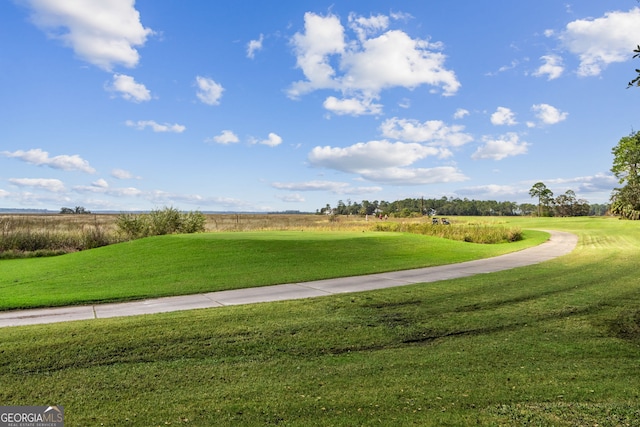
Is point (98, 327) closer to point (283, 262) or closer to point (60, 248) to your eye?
point (283, 262)

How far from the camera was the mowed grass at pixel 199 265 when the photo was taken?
32.0 feet

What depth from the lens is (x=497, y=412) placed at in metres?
3.66

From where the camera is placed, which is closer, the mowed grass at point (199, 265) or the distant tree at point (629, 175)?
the mowed grass at point (199, 265)

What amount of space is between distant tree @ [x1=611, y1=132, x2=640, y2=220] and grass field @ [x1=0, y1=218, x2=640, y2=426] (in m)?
57.6

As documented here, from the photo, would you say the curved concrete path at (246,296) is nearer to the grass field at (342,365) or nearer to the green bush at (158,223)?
the grass field at (342,365)

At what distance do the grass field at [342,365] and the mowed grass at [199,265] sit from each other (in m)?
2.99

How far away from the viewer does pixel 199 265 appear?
12.9 metres

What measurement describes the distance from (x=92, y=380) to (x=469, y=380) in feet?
13.4

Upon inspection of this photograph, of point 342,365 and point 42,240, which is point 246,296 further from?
point 42,240

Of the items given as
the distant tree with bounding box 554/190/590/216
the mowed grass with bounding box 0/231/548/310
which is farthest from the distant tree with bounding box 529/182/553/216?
the mowed grass with bounding box 0/231/548/310

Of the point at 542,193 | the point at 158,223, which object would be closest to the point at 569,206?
the point at 542,193

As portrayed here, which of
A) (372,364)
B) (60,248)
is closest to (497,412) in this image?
(372,364)

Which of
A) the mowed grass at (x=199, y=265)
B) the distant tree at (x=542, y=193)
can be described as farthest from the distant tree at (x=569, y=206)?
the mowed grass at (x=199, y=265)

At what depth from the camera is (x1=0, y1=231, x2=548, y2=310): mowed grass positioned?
9.75m
